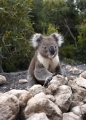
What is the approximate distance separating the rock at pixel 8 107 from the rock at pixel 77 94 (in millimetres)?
734

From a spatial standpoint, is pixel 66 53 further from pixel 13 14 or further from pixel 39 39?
pixel 39 39

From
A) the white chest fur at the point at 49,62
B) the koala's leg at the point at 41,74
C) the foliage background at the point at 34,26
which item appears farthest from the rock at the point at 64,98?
the foliage background at the point at 34,26

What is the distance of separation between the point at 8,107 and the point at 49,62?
171cm

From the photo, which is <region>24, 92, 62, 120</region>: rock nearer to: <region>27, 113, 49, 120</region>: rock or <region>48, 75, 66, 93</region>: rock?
<region>27, 113, 49, 120</region>: rock

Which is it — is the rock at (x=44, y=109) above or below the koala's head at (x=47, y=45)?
below

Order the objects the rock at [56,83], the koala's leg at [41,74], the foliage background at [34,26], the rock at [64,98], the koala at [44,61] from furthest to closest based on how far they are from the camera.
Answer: the foliage background at [34,26] < the koala at [44,61] < the koala's leg at [41,74] < the rock at [56,83] < the rock at [64,98]

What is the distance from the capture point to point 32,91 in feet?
10.4

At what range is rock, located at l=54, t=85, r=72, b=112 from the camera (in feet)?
9.68

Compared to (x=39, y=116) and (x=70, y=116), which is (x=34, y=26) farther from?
(x=39, y=116)

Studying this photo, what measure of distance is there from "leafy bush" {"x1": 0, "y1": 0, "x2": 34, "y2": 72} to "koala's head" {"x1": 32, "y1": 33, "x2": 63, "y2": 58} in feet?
9.01

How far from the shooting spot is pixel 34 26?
1040 cm

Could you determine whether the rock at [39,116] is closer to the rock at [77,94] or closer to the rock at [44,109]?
the rock at [44,109]

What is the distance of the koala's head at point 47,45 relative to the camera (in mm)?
4266

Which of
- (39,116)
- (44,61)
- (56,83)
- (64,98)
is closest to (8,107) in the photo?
(39,116)
